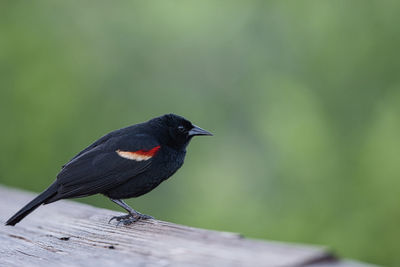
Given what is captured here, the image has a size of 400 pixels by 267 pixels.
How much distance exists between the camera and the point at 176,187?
31.7 ft

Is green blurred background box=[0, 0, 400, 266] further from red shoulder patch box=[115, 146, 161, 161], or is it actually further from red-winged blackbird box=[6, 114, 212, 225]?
red shoulder patch box=[115, 146, 161, 161]

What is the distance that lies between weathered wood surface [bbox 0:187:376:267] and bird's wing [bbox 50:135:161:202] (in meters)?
0.17

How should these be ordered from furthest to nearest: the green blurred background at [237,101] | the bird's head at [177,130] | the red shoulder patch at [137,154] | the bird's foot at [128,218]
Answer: the green blurred background at [237,101]
the bird's head at [177,130]
the red shoulder patch at [137,154]
the bird's foot at [128,218]

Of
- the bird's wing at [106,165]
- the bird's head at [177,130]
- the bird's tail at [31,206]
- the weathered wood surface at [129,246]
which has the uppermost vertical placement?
the bird's head at [177,130]

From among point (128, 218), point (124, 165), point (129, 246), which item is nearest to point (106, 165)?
point (124, 165)

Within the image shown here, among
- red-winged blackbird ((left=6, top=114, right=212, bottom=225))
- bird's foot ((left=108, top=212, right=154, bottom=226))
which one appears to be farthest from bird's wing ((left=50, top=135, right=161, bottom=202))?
bird's foot ((left=108, top=212, right=154, bottom=226))

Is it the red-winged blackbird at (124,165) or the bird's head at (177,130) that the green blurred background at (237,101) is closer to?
the bird's head at (177,130)

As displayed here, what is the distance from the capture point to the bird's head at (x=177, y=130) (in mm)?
4395

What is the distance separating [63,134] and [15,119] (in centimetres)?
72

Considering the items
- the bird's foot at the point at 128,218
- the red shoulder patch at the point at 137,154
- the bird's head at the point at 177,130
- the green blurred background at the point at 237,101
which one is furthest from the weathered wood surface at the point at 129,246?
the green blurred background at the point at 237,101

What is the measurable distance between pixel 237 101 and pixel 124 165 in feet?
20.3

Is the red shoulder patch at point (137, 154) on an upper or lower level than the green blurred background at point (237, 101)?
lower

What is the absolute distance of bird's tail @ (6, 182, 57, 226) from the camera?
11.3ft

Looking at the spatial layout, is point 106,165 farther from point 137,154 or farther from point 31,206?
point 31,206
